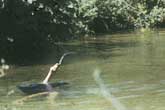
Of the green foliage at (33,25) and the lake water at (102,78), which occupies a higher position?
the green foliage at (33,25)

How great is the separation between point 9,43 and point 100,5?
3254 cm

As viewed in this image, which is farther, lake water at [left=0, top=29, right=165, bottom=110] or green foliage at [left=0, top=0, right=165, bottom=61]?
green foliage at [left=0, top=0, right=165, bottom=61]

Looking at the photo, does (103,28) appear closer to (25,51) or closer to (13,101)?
(25,51)

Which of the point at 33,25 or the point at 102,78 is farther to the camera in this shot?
the point at 33,25

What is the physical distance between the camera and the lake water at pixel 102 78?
58.3ft

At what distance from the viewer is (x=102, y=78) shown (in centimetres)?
2458

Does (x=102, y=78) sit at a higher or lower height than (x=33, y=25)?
lower

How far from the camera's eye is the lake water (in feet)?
58.3

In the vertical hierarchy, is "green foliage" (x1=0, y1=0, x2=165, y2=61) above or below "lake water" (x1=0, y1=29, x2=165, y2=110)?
above

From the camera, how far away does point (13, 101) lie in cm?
1872

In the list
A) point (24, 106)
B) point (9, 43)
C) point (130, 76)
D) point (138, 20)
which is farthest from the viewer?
point (138, 20)

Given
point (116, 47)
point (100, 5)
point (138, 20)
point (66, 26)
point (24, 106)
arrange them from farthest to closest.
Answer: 1. point (138, 20)
2. point (100, 5)
3. point (116, 47)
4. point (66, 26)
5. point (24, 106)

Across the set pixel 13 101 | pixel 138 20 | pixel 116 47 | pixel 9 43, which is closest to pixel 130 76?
pixel 13 101

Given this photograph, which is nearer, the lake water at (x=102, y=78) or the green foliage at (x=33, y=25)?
the lake water at (x=102, y=78)
